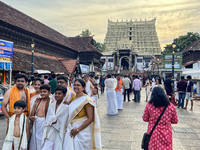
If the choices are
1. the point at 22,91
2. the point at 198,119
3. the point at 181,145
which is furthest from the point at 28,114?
the point at 198,119

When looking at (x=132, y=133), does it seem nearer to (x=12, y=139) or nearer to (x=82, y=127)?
(x=82, y=127)

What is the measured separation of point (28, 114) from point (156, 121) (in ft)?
8.31

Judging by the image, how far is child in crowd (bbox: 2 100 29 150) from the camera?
3.07m

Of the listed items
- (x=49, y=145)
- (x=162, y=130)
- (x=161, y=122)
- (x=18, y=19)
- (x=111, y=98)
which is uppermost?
(x=18, y=19)

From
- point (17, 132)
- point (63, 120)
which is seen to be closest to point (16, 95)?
point (17, 132)

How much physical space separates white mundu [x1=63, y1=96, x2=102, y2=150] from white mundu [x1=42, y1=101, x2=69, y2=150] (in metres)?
0.17

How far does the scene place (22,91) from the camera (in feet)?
12.2

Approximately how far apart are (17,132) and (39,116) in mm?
477

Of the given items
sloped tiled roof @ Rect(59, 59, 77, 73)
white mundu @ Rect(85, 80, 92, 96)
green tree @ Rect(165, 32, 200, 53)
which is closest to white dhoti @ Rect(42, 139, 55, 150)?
white mundu @ Rect(85, 80, 92, 96)

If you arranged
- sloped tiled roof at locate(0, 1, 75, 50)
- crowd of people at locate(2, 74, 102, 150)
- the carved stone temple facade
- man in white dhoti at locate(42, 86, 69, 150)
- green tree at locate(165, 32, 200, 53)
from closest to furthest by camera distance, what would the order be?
1. crowd of people at locate(2, 74, 102, 150)
2. man in white dhoti at locate(42, 86, 69, 150)
3. sloped tiled roof at locate(0, 1, 75, 50)
4. green tree at locate(165, 32, 200, 53)
5. the carved stone temple facade

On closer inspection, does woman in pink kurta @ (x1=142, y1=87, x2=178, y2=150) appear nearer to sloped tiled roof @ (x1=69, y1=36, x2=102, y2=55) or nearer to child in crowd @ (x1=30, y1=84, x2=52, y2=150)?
child in crowd @ (x1=30, y1=84, x2=52, y2=150)

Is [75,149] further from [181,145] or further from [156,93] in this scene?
[181,145]

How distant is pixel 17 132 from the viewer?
3.12 m

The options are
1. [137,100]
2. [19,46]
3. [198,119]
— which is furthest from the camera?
[19,46]
